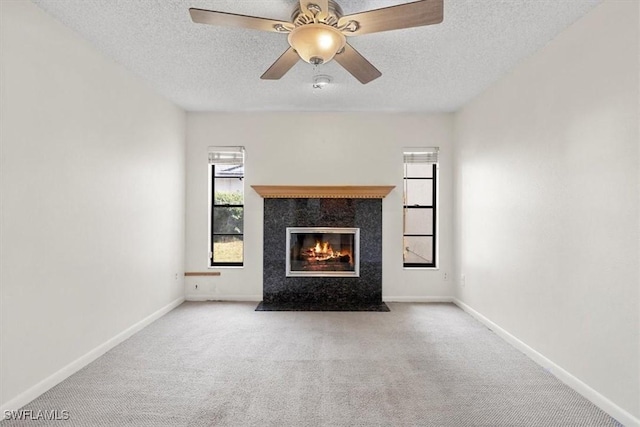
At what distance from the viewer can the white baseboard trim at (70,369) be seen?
208cm

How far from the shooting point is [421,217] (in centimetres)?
482

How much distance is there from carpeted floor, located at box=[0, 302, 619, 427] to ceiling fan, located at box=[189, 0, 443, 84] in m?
2.16

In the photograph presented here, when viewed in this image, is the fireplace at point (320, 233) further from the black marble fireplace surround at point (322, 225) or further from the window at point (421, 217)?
the window at point (421, 217)

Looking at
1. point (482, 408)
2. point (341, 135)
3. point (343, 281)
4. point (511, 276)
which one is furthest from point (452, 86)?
point (482, 408)

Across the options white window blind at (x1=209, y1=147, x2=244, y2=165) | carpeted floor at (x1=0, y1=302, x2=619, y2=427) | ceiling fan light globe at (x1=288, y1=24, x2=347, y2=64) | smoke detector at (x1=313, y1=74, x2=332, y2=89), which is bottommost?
carpeted floor at (x1=0, y1=302, x2=619, y2=427)

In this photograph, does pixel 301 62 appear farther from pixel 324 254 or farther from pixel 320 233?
pixel 324 254

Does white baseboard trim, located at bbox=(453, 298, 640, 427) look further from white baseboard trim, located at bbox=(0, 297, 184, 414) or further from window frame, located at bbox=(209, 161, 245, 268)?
white baseboard trim, located at bbox=(0, 297, 184, 414)

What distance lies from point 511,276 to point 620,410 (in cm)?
132

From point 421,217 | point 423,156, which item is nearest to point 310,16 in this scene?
point 423,156

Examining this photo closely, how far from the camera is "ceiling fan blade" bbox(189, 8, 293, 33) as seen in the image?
6.12 ft

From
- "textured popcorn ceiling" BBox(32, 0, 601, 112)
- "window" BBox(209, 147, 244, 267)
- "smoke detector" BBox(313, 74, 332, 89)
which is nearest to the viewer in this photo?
"textured popcorn ceiling" BBox(32, 0, 601, 112)

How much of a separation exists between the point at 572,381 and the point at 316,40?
9.15 ft

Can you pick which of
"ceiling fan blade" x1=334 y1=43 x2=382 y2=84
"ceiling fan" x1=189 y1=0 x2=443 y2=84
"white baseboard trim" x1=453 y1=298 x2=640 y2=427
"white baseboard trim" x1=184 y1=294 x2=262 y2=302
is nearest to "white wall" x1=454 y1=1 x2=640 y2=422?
"white baseboard trim" x1=453 y1=298 x2=640 y2=427

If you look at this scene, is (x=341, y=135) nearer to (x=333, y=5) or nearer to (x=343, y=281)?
(x=343, y=281)
